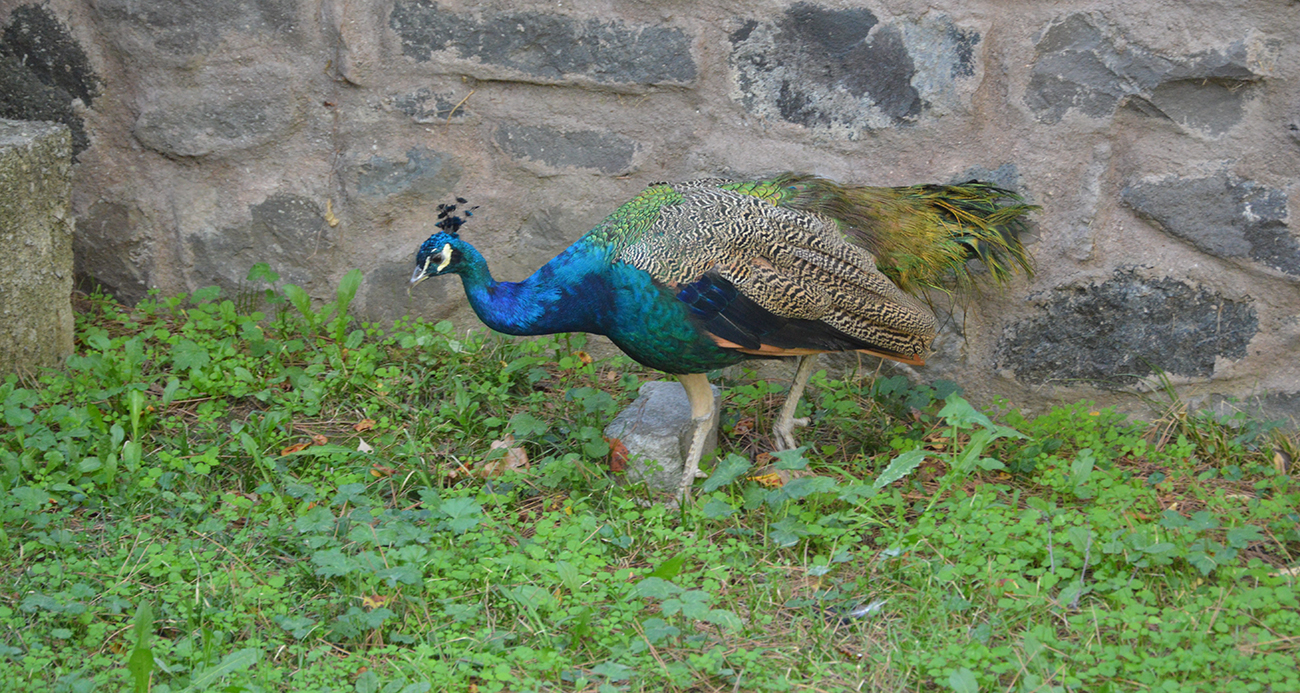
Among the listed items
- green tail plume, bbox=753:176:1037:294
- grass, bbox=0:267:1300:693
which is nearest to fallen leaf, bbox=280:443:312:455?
grass, bbox=0:267:1300:693

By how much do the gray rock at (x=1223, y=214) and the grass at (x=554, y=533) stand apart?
506mm

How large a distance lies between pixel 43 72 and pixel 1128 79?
3369 millimetres

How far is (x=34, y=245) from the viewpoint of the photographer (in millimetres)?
3281

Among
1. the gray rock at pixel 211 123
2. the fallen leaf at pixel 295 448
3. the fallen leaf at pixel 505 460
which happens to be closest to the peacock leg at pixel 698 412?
the fallen leaf at pixel 505 460

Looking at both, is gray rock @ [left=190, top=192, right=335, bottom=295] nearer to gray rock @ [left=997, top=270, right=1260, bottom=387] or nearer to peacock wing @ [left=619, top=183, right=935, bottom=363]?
peacock wing @ [left=619, top=183, right=935, bottom=363]

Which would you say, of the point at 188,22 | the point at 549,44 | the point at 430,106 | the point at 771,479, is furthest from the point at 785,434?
the point at 188,22

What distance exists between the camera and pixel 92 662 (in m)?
2.22

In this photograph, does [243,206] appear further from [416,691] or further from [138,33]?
[416,691]

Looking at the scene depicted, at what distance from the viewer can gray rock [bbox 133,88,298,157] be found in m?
3.53

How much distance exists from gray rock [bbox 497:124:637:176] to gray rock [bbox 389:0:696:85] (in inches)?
7.0

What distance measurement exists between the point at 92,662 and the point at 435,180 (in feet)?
6.14

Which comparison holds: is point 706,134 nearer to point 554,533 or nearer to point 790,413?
point 790,413

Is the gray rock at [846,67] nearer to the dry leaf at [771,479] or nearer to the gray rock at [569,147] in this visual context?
the gray rock at [569,147]

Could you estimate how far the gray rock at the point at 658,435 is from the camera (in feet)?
10.0
